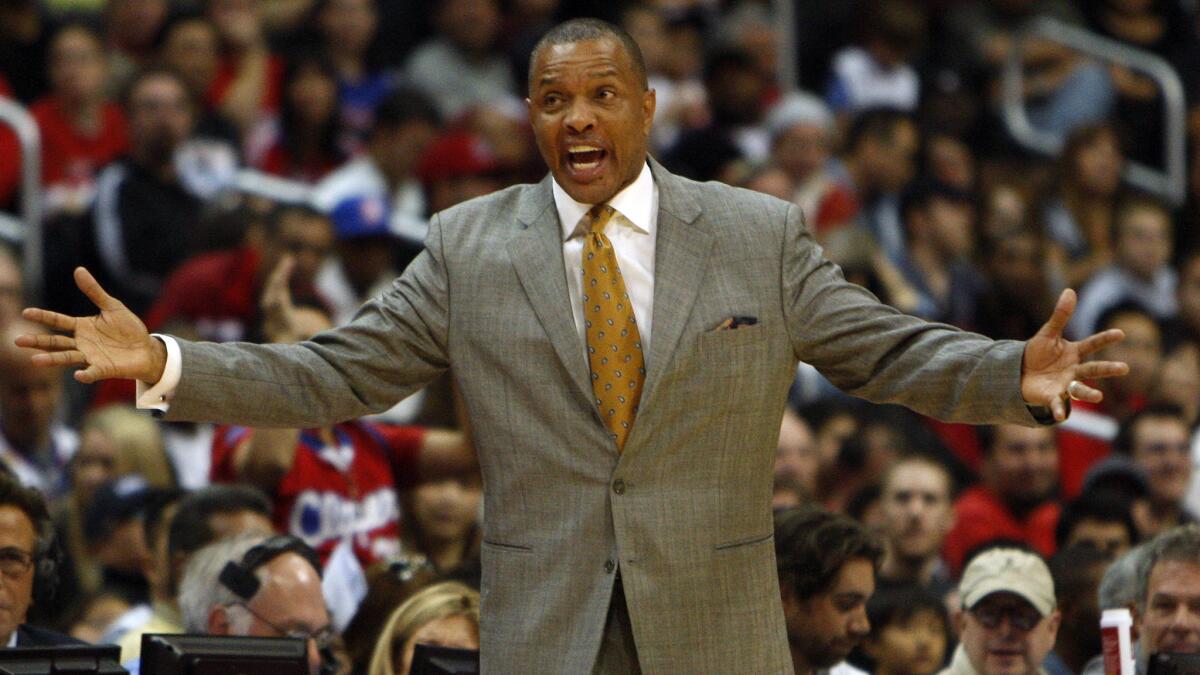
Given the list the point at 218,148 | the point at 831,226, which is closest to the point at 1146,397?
the point at 831,226

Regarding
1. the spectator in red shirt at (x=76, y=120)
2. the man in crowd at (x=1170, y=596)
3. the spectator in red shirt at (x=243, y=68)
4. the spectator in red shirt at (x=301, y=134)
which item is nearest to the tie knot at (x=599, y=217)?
the man in crowd at (x=1170, y=596)

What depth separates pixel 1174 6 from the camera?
39.5 feet

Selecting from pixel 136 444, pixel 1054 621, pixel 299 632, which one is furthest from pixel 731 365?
pixel 136 444

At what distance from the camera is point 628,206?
3893mm

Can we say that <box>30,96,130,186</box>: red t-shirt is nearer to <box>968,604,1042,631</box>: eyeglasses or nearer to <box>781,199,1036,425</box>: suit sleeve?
<box>968,604,1042,631</box>: eyeglasses

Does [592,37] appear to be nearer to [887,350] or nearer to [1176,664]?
[887,350]

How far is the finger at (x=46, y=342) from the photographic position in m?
3.49

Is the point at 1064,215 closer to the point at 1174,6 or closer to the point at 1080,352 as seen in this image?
the point at 1174,6

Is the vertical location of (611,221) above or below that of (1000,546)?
above

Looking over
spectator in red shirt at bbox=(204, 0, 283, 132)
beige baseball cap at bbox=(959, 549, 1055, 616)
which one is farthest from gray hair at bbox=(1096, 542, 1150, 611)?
spectator in red shirt at bbox=(204, 0, 283, 132)

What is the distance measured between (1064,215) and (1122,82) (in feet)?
3.94

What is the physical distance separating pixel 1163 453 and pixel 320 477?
3.55 meters

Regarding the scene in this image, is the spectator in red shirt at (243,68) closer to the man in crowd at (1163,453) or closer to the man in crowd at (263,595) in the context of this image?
the man in crowd at (1163,453)

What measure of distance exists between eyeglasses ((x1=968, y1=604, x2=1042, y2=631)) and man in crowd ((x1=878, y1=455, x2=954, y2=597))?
1.70m
